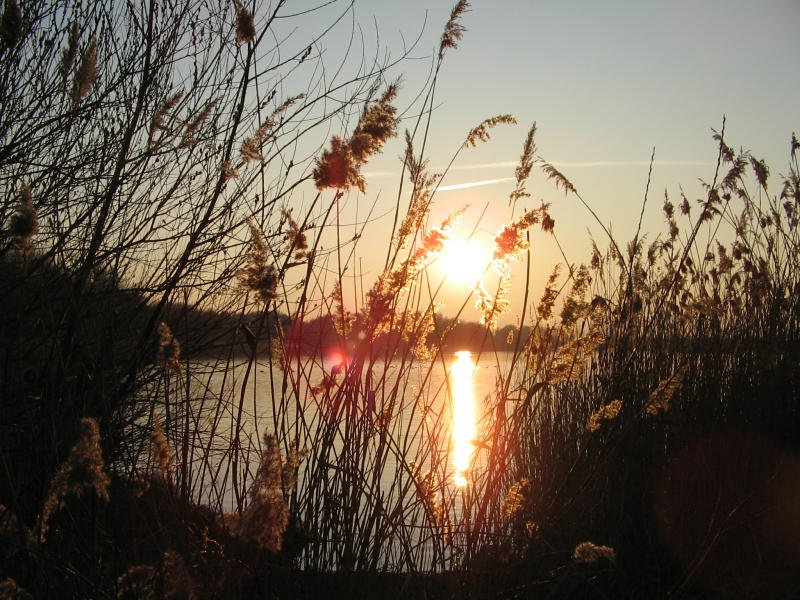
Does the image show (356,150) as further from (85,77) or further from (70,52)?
(70,52)

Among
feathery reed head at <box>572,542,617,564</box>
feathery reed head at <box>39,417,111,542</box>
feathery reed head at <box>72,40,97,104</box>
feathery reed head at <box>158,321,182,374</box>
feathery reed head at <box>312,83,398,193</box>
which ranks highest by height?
feathery reed head at <box>72,40,97,104</box>

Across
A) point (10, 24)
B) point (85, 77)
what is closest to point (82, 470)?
point (85, 77)

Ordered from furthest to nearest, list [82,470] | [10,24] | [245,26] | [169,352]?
[10,24] → [245,26] → [169,352] → [82,470]

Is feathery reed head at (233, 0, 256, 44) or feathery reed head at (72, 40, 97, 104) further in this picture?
feathery reed head at (72, 40, 97, 104)

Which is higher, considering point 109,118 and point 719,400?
point 109,118

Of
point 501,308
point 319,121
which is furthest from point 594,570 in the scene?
point 319,121

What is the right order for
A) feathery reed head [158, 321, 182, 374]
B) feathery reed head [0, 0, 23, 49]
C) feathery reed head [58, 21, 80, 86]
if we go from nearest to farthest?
feathery reed head [158, 321, 182, 374] → feathery reed head [0, 0, 23, 49] → feathery reed head [58, 21, 80, 86]

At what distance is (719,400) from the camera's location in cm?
377

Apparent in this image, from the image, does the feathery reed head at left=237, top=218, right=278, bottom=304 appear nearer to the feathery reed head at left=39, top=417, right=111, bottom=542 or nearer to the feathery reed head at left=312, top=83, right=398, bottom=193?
the feathery reed head at left=312, top=83, right=398, bottom=193

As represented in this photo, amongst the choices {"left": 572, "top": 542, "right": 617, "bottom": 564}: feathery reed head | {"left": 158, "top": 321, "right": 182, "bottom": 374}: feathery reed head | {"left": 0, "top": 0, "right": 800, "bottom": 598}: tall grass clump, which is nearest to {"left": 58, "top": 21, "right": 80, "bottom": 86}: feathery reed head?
{"left": 0, "top": 0, "right": 800, "bottom": 598}: tall grass clump

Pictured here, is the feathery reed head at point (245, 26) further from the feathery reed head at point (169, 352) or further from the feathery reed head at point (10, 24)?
the feathery reed head at point (169, 352)

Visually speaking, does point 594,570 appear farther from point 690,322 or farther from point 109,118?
point 109,118

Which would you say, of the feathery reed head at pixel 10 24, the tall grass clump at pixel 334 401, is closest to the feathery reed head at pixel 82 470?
the tall grass clump at pixel 334 401

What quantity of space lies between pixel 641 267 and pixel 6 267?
3.23 meters
